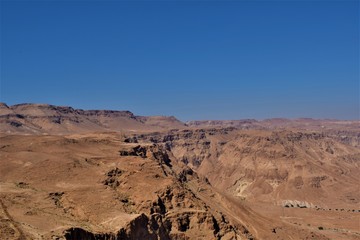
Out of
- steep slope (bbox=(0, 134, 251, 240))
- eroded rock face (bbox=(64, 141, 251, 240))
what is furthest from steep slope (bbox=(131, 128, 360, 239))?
steep slope (bbox=(0, 134, 251, 240))

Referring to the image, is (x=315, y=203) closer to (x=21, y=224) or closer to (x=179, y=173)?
(x=179, y=173)

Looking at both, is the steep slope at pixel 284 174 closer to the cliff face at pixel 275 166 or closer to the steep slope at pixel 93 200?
the cliff face at pixel 275 166

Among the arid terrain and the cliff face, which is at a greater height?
the cliff face

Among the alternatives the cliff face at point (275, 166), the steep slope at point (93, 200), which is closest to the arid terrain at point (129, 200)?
the steep slope at point (93, 200)

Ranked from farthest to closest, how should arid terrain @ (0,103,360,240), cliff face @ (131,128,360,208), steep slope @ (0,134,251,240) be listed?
cliff face @ (131,128,360,208) → arid terrain @ (0,103,360,240) → steep slope @ (0,134,251,240)

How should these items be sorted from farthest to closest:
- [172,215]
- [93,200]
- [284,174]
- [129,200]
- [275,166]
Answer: [275,166] < [284,174] < [172,215] < [129,200] < [93,200]

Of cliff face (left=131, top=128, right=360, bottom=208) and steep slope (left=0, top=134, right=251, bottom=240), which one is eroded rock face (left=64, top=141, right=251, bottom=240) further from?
cliff face (left=131, top=128, right=360, bottom=208)

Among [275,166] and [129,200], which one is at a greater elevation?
[275,166]

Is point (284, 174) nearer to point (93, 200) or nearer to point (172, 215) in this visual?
point (172, 215)

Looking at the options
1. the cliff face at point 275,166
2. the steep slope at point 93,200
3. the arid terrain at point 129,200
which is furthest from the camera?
the cliff face at point 275,166

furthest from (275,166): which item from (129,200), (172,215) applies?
(129,200)

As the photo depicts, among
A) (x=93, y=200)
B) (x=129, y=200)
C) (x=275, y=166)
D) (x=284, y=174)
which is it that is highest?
(x=275, y=166)
